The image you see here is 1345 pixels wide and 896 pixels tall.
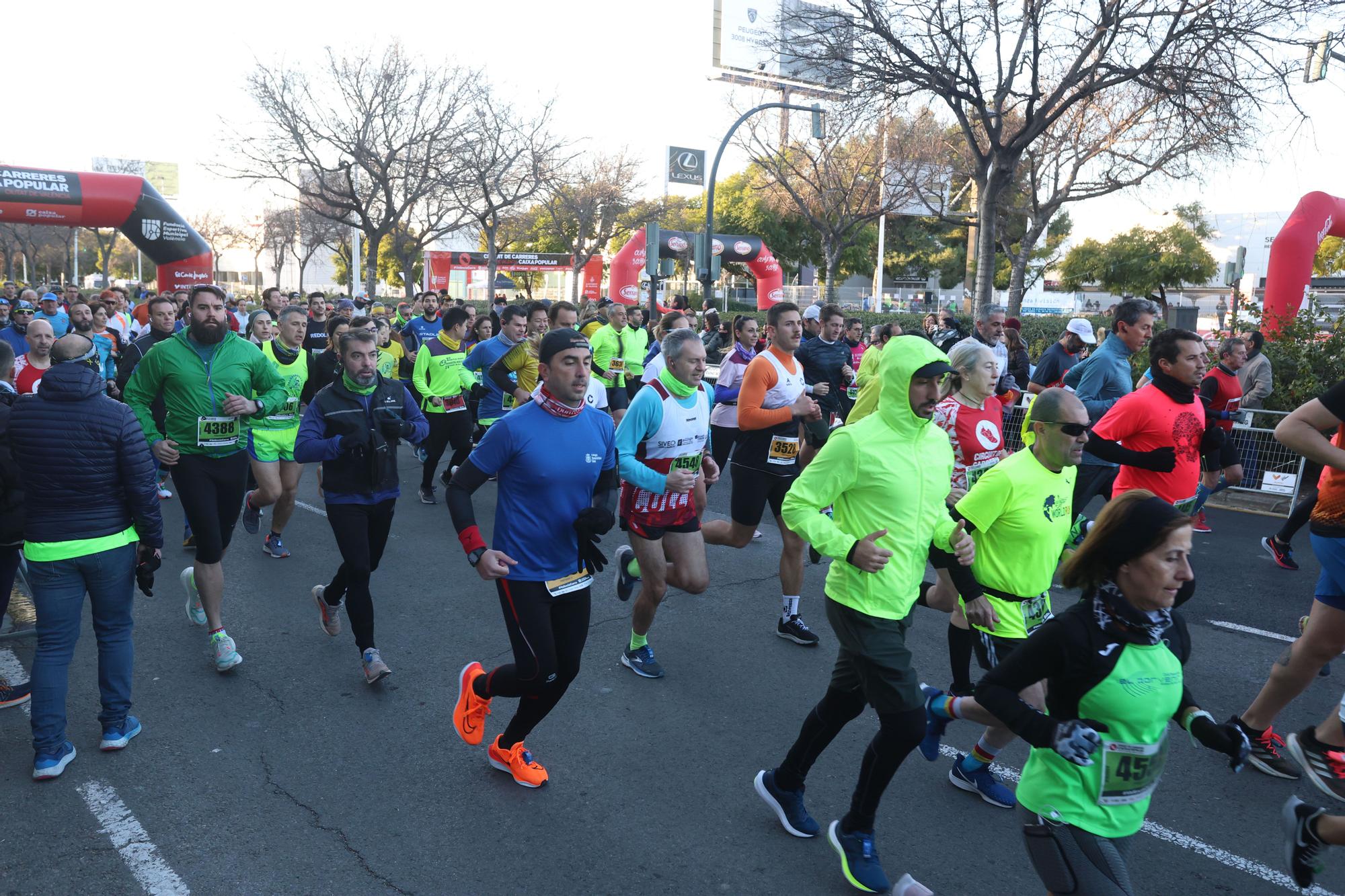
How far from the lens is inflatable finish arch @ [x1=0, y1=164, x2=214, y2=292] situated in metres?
25.0

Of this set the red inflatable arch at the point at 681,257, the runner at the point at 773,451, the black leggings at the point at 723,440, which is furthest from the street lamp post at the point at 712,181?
the runner at the point at 773,451

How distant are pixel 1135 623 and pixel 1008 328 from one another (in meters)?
9.31

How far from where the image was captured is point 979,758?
400cm

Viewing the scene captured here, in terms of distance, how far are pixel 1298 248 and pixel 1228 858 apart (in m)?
17.6

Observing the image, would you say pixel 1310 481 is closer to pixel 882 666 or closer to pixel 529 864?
pixel 882 666

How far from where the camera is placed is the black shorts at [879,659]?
3.24 m

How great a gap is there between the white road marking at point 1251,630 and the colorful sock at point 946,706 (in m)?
4.24

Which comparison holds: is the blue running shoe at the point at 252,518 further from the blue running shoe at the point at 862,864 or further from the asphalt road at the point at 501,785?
the blue running shoe at the point at 862,864

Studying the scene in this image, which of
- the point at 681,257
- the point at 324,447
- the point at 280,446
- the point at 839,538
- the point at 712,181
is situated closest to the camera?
the point at 839,538

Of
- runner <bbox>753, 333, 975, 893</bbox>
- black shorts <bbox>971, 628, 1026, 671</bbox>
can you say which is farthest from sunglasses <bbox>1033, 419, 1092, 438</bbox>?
black shorts <bbox>971, 628, 1026, 671</bbox>

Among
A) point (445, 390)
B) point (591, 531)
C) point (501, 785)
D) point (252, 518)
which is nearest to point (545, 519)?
point (591, 531)

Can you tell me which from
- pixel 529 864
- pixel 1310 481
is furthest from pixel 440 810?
pixel 1310 481

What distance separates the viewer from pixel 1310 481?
10266 millimetres

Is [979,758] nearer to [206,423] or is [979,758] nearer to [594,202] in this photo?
[206,423]
